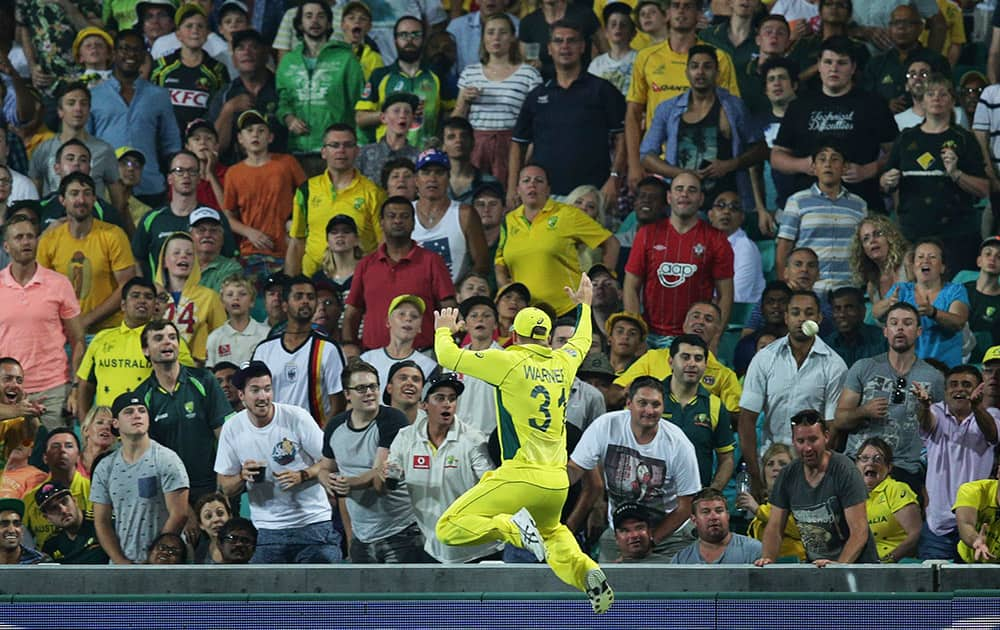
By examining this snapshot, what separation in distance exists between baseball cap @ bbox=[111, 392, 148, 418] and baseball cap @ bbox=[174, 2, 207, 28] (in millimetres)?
5588

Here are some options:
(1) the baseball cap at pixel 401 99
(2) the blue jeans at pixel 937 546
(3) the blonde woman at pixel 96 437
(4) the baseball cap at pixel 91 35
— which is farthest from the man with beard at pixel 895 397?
(4) the baseball cap at pixel 91 35

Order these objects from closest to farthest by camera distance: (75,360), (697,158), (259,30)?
(75,360) → (697,158) → (259,30)

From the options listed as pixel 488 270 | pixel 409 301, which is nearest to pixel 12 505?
pixel 409 301

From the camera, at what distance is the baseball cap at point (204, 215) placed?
16.5m

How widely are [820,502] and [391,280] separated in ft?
14.5

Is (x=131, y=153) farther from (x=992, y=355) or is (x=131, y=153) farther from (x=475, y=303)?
(x=992, y=355)

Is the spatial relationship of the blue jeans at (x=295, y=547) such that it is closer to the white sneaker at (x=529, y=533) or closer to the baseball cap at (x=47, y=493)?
the baseball cap at (x=47, y=493)

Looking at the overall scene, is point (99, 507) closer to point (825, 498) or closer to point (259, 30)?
point (825, 498)

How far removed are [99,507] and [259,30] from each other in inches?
291

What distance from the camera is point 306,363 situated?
15.0 meters

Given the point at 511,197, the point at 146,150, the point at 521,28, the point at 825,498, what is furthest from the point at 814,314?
the point at 146,150

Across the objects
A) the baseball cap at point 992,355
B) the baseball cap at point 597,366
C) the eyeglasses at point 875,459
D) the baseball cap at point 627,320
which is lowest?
the eyeglasses at point 875,459

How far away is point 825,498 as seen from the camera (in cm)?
1290

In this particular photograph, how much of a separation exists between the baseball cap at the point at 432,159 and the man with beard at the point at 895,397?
160 inches
